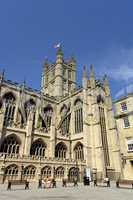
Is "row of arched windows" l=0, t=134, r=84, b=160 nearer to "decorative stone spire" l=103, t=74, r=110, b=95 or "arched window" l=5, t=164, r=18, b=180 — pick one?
"arched window" l=5, t=164, r=18, b=180

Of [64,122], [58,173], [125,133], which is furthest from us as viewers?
[64,122]

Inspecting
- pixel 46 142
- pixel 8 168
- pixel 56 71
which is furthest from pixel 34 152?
pixel 56 71

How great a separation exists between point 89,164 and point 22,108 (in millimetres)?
19470

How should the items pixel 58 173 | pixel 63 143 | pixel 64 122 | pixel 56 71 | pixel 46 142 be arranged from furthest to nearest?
pixel 56 71, pixel 64 122, pixel 63 143, pixel 46 142, pixel 58 173

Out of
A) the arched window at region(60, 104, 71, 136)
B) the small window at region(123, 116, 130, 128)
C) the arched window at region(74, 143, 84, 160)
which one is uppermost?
the arched window at region(60, 104, 71, 136)

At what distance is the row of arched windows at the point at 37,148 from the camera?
102ft

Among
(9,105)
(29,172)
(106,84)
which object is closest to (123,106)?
(106,84)

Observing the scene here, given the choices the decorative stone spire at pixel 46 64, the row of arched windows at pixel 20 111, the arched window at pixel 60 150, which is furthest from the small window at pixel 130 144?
the decorative stone spire at pixel 46 64

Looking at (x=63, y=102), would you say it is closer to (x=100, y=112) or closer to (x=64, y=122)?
(x=64, y=122)

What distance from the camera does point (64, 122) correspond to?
148ft

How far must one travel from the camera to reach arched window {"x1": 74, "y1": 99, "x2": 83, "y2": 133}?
1588 inches

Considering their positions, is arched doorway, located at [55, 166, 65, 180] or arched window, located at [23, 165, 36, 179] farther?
arched doorway, located at [55, 166, 65, 180]

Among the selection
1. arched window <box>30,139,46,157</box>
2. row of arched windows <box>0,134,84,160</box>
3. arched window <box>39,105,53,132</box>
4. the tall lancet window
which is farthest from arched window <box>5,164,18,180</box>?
the tall lancet window

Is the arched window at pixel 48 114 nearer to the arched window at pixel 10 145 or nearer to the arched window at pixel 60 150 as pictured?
the arched window at pixel 60 150
